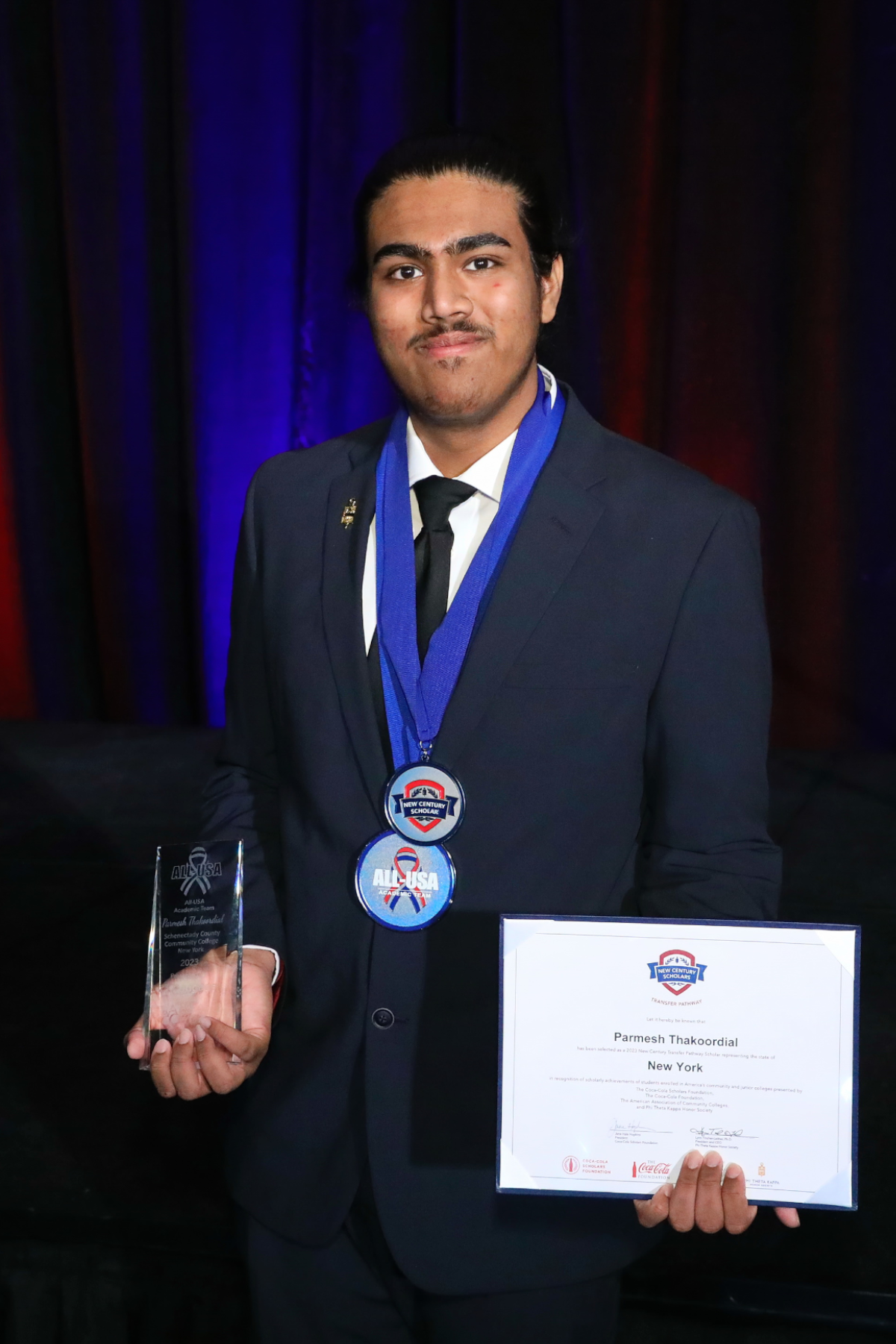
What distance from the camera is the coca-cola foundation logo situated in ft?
3.41

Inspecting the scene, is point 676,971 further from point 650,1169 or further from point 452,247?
point 452,247

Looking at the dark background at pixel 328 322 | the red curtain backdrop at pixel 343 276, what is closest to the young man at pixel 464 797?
the dark background at pixel 328 322

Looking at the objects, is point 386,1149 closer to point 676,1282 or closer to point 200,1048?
point 200,1048

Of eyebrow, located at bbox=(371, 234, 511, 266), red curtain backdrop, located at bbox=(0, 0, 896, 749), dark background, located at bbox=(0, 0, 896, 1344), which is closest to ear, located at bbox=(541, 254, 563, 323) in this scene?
eyebrow, located at bbox=(371, 234, 511, 266)

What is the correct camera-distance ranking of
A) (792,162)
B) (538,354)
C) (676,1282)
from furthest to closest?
1. (792,162)
2. (676,1282)
3. (538,354)

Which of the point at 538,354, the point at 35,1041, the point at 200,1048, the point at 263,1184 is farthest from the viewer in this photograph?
the point at 35,1041

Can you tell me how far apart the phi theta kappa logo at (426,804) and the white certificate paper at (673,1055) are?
151 mm

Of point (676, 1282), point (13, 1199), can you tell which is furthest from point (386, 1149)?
point (13, 1199)

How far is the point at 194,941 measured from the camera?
3.76 feet

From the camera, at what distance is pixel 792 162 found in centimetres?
383

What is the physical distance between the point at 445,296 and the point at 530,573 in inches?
11.5

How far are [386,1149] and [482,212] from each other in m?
0.92
